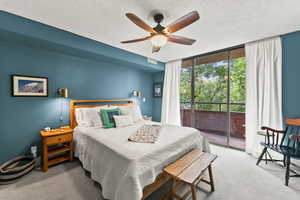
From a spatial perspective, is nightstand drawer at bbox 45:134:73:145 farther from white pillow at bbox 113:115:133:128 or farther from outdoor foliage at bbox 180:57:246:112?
outdoor foliage at bbox 180:57:246:112

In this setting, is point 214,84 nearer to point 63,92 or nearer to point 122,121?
point 122,121

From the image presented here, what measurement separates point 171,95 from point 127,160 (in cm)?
323

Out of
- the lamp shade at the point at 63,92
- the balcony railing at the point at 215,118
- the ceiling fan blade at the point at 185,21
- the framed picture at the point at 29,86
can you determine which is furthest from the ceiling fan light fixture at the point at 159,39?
the balcony railing at the point at 215,118

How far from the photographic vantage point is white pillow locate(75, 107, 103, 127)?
2.66 meters

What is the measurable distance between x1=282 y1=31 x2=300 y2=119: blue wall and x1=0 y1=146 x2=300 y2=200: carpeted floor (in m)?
1.15

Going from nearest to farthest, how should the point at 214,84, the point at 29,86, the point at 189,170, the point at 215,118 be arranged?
1. the point at 189,170
2. the point at 29,86
3. the point at 214,84
4. the point at 215,118

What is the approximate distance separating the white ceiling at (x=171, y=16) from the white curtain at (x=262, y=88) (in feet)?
0.93

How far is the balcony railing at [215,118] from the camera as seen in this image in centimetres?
373

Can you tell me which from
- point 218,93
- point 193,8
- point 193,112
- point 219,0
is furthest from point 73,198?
point 218,93

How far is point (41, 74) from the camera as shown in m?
2.53

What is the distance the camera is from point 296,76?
7.70ft

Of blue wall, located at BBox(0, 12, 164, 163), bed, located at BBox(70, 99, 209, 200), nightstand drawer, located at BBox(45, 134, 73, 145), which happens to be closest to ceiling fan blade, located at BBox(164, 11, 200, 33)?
bed, located at BBox(70, 99, 209, 200)

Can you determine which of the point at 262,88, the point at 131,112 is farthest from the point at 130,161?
the point at 262,88

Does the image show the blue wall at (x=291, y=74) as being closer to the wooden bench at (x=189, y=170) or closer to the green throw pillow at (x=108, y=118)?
the wooden bench at (x=189, y=170)
